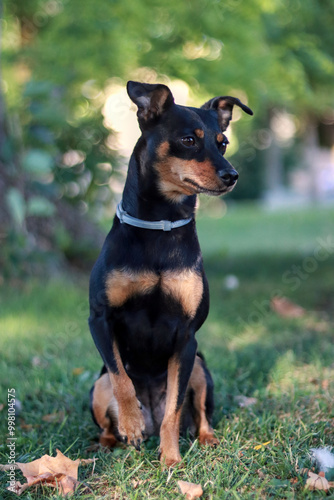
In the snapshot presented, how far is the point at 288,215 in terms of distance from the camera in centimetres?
2019

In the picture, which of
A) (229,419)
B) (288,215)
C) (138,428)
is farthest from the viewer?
(288,215)

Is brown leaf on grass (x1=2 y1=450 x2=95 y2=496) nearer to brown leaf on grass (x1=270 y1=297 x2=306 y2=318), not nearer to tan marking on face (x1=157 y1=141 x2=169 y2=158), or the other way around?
tan marking on face (x1=157 y1=141 x2=169 y2=158)

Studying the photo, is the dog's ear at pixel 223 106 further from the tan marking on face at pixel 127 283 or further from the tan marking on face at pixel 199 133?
the tan marking on face at pixel 127 283

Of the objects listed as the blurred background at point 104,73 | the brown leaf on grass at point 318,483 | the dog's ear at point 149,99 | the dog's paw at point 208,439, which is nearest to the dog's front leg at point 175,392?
the dog's paw at point 208,439

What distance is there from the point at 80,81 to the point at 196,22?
6.91ft

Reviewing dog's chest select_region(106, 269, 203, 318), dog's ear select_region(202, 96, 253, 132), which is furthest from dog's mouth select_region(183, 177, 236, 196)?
dog's ear select_region(202, 96, 253, 132)

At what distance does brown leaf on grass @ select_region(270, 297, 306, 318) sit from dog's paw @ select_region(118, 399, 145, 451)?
341cm

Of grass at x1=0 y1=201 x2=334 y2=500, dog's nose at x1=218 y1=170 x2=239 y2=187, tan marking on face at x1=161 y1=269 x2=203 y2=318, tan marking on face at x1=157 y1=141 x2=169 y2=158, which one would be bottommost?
grass at x1=0 y1=201 x2=334 y2=500

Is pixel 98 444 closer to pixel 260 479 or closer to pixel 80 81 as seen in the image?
pixel 260 479

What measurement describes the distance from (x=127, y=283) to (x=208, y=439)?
36.9 inches

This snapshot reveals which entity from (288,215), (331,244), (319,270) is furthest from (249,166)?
(319,270)

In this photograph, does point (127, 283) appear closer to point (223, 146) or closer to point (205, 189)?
point (205, 189)

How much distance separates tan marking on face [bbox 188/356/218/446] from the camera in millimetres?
2967

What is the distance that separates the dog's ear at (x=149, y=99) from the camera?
9.10 feet
